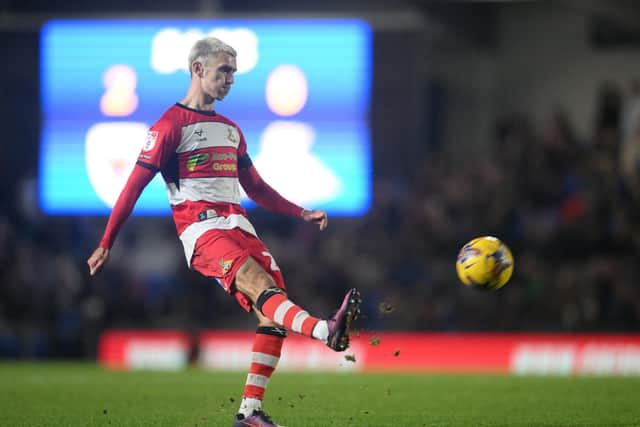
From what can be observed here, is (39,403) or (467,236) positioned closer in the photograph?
(39,403)

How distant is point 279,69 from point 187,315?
452 centimetres

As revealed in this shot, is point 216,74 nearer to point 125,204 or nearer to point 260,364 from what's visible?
point 125,204

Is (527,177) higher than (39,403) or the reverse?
higher

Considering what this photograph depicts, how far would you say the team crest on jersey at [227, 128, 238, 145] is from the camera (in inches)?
283

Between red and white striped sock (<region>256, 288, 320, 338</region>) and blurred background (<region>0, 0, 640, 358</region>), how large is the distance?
391 inches

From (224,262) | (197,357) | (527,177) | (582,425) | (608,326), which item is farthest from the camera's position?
(527,177)

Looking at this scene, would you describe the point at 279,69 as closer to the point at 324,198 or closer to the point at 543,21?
the point at 324,198

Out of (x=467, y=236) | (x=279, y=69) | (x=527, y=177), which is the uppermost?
(x=279, y=69)

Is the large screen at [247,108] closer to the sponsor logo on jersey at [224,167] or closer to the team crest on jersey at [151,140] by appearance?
the sponsor logo on jersey at [224,167]

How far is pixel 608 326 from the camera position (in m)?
15.5

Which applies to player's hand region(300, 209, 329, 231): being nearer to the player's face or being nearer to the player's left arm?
the player's left arm

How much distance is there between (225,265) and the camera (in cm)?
676

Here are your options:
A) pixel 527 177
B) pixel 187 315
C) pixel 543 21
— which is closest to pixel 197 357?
pixel 187 315

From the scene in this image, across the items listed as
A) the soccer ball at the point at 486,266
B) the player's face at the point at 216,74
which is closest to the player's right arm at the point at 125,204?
the player's face at the point at 216,74
